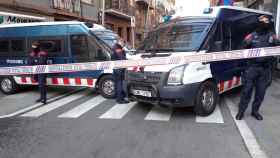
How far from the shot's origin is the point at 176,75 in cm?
551

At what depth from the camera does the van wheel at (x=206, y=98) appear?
581 cm

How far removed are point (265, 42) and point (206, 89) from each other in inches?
59.6

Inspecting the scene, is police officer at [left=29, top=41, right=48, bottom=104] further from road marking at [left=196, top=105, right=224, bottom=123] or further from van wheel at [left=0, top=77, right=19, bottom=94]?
road marking at [left=196, top=105, right=224, bottom=123]

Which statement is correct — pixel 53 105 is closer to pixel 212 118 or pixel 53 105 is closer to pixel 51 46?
pixel 51 46

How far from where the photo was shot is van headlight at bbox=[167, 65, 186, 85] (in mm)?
5488

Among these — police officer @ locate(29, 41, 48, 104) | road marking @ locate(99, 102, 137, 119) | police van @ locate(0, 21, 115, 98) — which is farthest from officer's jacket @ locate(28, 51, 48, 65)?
road marking @ locate(99, 102, 137, 119)

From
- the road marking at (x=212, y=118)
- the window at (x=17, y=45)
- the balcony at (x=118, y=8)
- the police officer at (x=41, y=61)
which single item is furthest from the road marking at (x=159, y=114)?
the balcony at (x=118, y=8)

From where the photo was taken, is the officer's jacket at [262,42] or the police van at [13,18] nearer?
the officer's jacket at [262,42]

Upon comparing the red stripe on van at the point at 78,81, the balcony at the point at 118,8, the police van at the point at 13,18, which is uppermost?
the balcony at the point at 118,8

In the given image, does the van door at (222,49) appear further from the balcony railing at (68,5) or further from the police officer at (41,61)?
the balcony railing at (68,5)

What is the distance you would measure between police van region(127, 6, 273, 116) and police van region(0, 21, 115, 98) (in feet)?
5.91

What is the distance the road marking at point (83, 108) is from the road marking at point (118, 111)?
25.0 inches

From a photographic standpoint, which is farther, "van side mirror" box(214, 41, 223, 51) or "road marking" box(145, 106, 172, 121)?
"van side mirror" box(214, 41, 223, 51)

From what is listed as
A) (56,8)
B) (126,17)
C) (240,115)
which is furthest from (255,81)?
(126,17)
